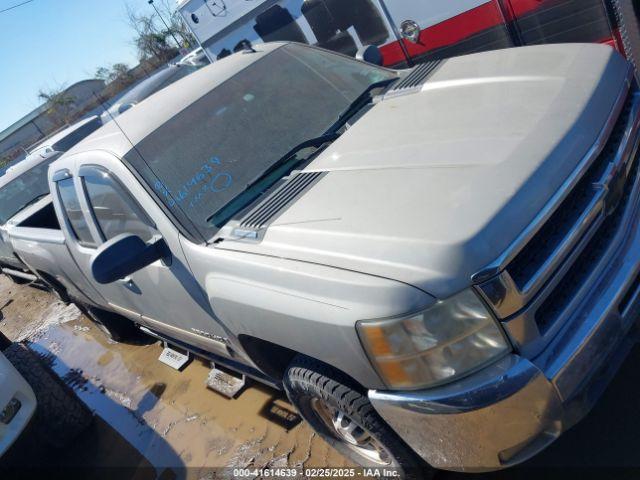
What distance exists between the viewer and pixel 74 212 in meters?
3.60

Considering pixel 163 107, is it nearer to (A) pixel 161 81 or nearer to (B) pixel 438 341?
(B) pixel 438 341

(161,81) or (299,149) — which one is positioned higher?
(161,81)

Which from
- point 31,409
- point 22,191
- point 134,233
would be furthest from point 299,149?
point 22,191

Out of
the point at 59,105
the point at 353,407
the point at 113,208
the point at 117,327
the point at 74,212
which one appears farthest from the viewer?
the point at 59,105

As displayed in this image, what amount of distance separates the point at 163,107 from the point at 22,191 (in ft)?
16.9

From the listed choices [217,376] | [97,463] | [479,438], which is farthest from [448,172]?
[97,463]

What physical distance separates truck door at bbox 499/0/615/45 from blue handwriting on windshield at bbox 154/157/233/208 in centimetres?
368

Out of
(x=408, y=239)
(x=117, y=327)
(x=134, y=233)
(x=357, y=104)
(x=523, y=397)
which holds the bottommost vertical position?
(x=117, y=327)

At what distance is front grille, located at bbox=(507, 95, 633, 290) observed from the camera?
1.78 m

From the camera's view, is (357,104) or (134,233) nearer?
(134,233)

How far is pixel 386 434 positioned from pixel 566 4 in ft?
14.1

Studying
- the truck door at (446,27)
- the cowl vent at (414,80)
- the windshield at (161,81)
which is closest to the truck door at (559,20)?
the truck door at (446,27)

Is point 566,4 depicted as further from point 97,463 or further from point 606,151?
point 97,463

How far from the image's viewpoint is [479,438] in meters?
1.80
